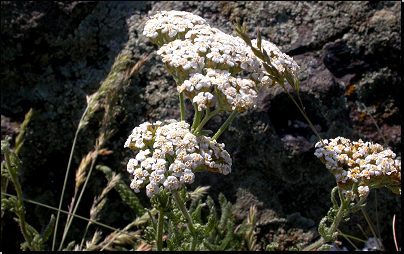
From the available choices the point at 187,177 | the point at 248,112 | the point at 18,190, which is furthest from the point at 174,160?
the point at 18,190

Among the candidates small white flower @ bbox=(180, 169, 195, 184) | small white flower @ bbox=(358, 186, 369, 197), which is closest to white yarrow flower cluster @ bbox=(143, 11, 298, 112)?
small white flower @ bbox=(180, 169, 195, 184)

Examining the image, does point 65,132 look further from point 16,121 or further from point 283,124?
point 283,124

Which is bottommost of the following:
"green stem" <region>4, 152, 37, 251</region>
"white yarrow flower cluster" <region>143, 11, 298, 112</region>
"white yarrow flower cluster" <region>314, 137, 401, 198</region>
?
"green stem" <region>4, 152, 37, 251</region>

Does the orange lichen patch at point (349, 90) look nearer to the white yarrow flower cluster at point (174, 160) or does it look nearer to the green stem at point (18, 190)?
the white yarrow flower cluster at point (174, 160)

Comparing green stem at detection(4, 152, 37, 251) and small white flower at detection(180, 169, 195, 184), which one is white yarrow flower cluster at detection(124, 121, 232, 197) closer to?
small white flower at detection(180, 169, 195, 184)

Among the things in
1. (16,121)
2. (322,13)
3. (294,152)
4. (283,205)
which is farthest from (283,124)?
(16,121)

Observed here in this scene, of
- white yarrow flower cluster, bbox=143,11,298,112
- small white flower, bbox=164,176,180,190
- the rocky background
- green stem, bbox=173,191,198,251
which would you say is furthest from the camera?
the rocky background

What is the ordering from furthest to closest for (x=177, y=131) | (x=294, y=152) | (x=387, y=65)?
(x=387, y=65)
(x=294, y=152)
(x=177, y=131)
